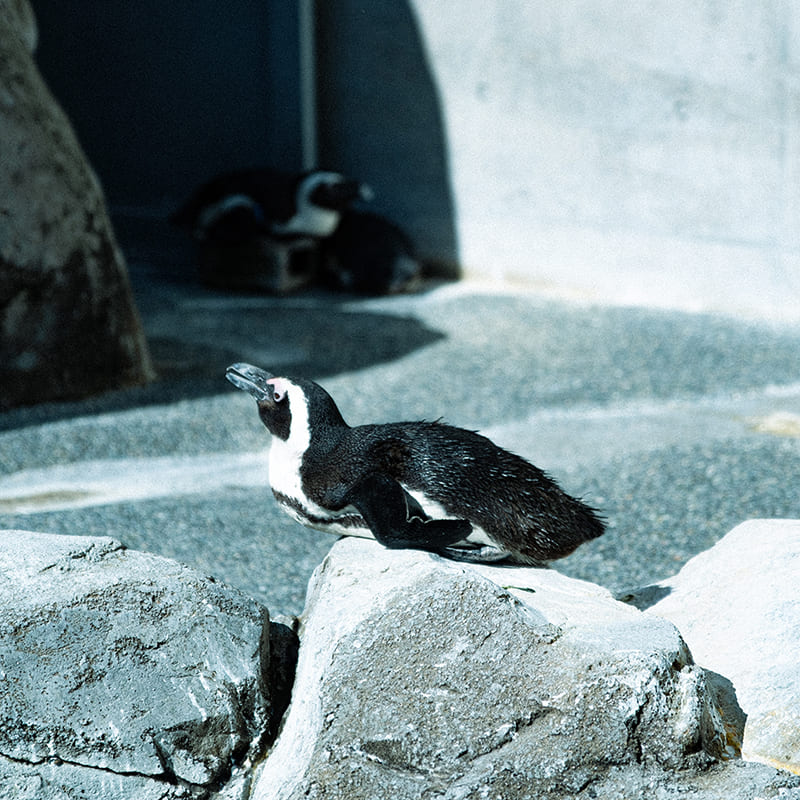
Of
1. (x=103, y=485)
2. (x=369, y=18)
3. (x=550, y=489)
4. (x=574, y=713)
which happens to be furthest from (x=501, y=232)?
(x=574, y=713)

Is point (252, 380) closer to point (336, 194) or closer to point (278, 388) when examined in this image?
point (278, 388)

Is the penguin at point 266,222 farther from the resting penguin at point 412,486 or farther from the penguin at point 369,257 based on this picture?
the resting penguin at point 412,486

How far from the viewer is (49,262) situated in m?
5.27

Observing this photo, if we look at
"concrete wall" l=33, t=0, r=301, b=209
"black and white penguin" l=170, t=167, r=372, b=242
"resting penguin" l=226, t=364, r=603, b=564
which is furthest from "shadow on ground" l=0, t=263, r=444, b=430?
"resting penguin" l=226, t=364, r=603, b=564

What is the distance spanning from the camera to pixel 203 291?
8305mm

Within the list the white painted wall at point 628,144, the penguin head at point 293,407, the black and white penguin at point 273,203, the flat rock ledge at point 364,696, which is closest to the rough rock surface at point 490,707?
the flat rock ledge at point 364,696

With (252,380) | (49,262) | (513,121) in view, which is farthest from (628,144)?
(252,380)

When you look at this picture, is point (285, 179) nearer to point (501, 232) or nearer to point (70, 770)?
point (501, 232)

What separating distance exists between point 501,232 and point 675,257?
1331 millimetres

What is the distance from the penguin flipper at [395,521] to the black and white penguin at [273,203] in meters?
5.66

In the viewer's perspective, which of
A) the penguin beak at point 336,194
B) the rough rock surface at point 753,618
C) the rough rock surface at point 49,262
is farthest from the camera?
the penguin beak at point 336,194

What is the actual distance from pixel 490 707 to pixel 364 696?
21cm

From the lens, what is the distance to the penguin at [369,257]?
25.9 feet

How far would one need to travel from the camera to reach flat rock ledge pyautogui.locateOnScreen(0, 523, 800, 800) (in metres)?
1.98
